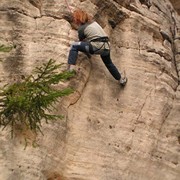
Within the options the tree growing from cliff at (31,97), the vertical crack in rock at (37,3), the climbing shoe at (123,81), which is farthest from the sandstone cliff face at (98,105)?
the tree growing from cliff at (31,97)

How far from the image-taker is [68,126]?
11820mm

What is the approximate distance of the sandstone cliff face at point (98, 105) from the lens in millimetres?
11281

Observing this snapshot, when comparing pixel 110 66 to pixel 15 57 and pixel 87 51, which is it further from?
pixel 15 57

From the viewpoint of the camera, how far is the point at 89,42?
1234cm

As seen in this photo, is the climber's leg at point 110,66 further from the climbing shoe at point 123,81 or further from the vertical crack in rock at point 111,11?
the vertical crack in rock at point 111,11

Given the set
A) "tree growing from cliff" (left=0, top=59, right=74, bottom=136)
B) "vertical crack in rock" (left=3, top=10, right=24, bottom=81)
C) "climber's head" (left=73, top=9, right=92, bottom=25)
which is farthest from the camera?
"climber's head" (left=73, top=9, right=92, bottom=25)

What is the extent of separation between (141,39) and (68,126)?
3525mm

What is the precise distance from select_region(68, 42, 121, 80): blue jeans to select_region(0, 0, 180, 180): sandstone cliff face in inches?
9.6

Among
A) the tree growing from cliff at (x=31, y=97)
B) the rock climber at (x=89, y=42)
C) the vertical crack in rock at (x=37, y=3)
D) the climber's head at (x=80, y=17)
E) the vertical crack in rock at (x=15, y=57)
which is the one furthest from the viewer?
the vertical crack in rock at (x=37, y=3)

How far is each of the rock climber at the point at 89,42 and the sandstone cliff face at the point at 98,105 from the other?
0.27 m

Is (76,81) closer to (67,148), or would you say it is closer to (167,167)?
(67,148)

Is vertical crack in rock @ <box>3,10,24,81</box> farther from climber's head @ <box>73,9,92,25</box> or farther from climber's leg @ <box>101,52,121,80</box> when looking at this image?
climber's leg @ <box>101,52,121,80</box>

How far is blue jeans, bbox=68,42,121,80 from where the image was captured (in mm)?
12180

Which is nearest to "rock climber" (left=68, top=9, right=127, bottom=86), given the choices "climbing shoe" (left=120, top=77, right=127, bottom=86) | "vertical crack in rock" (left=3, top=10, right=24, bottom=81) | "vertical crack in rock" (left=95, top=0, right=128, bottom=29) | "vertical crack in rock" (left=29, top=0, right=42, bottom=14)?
"climbing shoe" (left=120, top=77, right=127, bottom=86)
